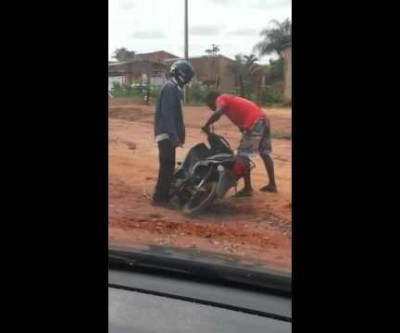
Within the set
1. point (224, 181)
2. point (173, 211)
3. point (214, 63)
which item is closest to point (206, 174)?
point (224, 181)

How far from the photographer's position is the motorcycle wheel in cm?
272

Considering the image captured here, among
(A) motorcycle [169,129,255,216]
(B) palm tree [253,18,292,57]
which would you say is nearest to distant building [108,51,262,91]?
(B) palm tree [253,18,292,57]

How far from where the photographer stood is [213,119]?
104 inches

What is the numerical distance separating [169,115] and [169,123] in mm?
36

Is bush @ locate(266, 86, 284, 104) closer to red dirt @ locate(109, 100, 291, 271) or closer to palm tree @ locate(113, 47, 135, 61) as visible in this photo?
red dirt @ locate(109, 100, 291, 271)

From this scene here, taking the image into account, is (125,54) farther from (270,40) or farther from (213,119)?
(270,40)

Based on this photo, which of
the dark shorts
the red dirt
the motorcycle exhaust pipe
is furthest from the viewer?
the motorcycle exhaust pipe

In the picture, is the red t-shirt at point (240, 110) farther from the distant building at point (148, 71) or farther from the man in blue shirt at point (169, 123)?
the distant building at point (148, 71)
